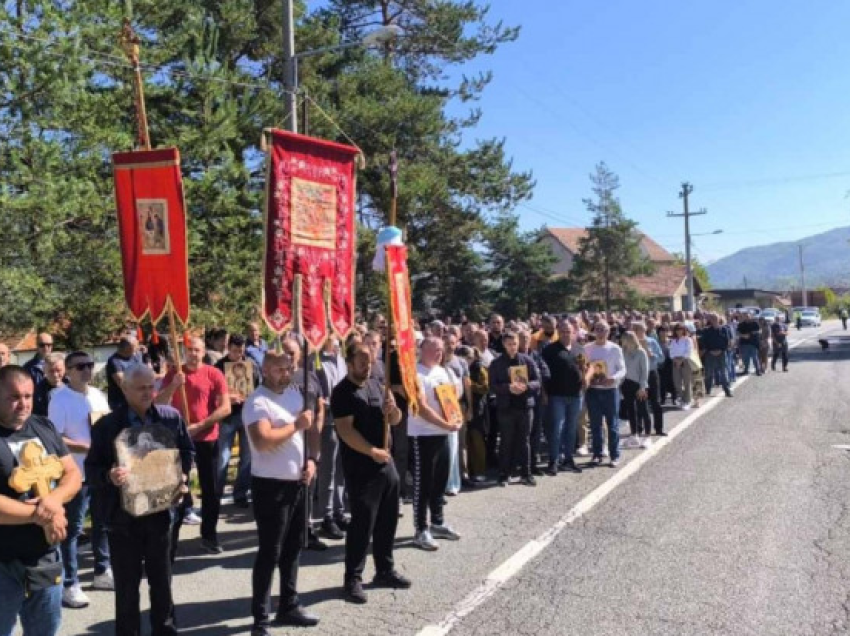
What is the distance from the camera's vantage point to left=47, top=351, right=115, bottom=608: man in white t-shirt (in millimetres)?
5680

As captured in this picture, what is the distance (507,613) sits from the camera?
5.23 m

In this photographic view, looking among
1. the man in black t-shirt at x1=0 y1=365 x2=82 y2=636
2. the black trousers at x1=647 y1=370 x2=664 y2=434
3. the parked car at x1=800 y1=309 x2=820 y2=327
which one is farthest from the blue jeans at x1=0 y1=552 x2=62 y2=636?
the parked car at x1=800 y1=309 x2=820 y2=327

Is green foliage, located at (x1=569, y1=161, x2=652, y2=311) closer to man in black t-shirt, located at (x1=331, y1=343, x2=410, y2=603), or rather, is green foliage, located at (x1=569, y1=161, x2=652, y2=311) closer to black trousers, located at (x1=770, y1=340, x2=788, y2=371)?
black trousers, located at (x1=770, y1=340, x2=788, y2=371)

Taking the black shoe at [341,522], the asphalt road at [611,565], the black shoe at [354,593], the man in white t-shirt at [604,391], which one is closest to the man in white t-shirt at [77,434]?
the asphalt road at [611,565]

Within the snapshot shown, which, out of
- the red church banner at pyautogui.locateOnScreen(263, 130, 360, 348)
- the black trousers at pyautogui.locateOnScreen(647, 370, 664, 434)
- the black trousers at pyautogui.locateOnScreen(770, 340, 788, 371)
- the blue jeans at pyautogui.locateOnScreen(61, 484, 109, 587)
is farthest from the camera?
the black trousers at pyautogui.locateOnScreen(770, 340, 788, 371)

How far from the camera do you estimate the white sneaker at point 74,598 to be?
18.3ft

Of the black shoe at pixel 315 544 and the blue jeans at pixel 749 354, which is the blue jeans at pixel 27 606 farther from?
the blue jeans at pixel 749 354

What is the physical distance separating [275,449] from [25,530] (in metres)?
1.59

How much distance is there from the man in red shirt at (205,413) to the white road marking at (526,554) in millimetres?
2518

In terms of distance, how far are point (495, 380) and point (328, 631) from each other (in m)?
4.55

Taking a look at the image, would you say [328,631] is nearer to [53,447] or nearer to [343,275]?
[53,447]

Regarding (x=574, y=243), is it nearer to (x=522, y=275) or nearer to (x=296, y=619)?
(x=522, y=275)

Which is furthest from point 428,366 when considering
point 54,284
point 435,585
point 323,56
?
point 323,56

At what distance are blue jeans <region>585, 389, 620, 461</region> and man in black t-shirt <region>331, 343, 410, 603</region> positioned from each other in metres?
5.15
